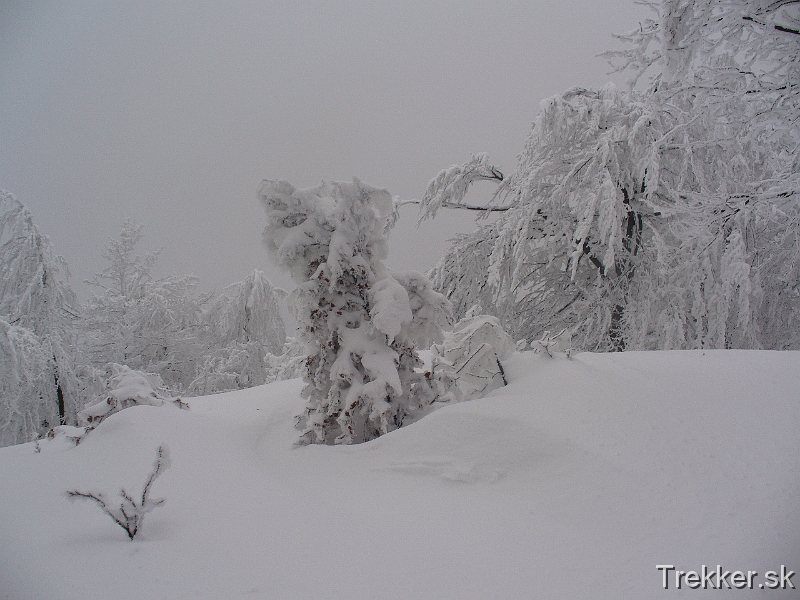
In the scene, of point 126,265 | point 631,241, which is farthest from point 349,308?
point 126,265

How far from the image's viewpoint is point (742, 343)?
629 cm

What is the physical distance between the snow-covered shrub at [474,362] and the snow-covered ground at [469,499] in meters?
0.30

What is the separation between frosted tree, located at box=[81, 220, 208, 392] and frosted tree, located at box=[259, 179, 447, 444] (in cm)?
1059

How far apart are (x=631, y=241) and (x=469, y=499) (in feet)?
20.5

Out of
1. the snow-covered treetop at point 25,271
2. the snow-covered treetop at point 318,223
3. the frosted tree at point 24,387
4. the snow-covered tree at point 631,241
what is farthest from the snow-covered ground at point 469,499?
the snow-covered treetop at point 25,271

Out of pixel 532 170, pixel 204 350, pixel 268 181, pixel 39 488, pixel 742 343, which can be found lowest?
pixel 204 350

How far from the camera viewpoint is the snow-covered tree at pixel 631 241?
19.3 ft

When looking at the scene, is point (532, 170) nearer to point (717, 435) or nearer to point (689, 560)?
point (717, 435)

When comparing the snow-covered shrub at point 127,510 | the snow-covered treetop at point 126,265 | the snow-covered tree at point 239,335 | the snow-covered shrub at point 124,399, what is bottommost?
the snow-covered tree at point 239,335

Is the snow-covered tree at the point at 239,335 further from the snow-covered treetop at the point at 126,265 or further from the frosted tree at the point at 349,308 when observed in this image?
the frosted tree at the point at 349,308

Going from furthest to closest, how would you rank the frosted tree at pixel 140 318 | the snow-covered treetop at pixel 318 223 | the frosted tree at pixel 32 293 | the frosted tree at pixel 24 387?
the frosted tree at pixel 140 318 < the frosted tree at pixel 32 293 < the frosted tree at pixel 24 387 < the snow-covered treetop at pixel 318 223

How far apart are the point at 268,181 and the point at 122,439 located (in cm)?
215

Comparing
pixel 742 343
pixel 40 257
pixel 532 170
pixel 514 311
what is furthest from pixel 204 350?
pixel 742 343

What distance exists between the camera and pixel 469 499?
214cm
